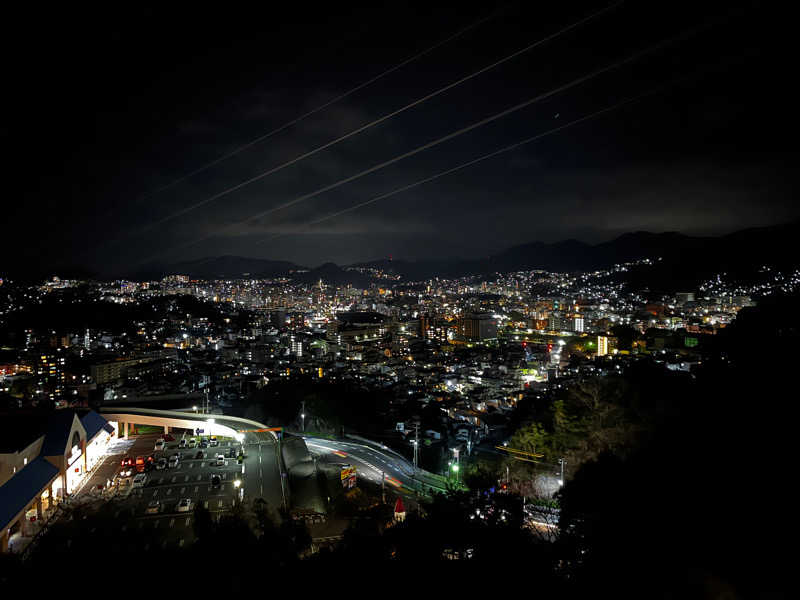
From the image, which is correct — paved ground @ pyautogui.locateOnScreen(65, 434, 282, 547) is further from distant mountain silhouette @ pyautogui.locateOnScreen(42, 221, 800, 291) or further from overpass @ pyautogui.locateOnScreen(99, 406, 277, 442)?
distant mountain silhouette @ pyautogui.locateOnScreen(42, 221, 800, 291)

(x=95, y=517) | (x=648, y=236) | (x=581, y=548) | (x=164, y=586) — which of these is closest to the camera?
(x=164, y=586)

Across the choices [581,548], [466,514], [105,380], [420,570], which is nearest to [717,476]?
[581,548]

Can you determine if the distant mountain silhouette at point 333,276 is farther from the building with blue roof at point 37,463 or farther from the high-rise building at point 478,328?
the building with blue roof at point 37,463

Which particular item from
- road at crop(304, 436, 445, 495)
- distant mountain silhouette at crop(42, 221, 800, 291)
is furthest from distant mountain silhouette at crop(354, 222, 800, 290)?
road at crop(304, 436, 445, 495)

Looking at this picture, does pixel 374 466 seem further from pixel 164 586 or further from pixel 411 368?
pixel 411 368

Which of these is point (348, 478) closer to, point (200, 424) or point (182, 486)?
point (182, 486)

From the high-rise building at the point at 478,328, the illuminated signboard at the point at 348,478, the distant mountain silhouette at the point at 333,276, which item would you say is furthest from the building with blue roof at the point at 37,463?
the distant mountain silhouette at the point at 333,276

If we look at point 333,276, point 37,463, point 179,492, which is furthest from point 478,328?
point 333,276

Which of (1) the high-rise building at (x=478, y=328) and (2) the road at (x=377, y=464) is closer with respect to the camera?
(2) the road at (x=377, y=464)
